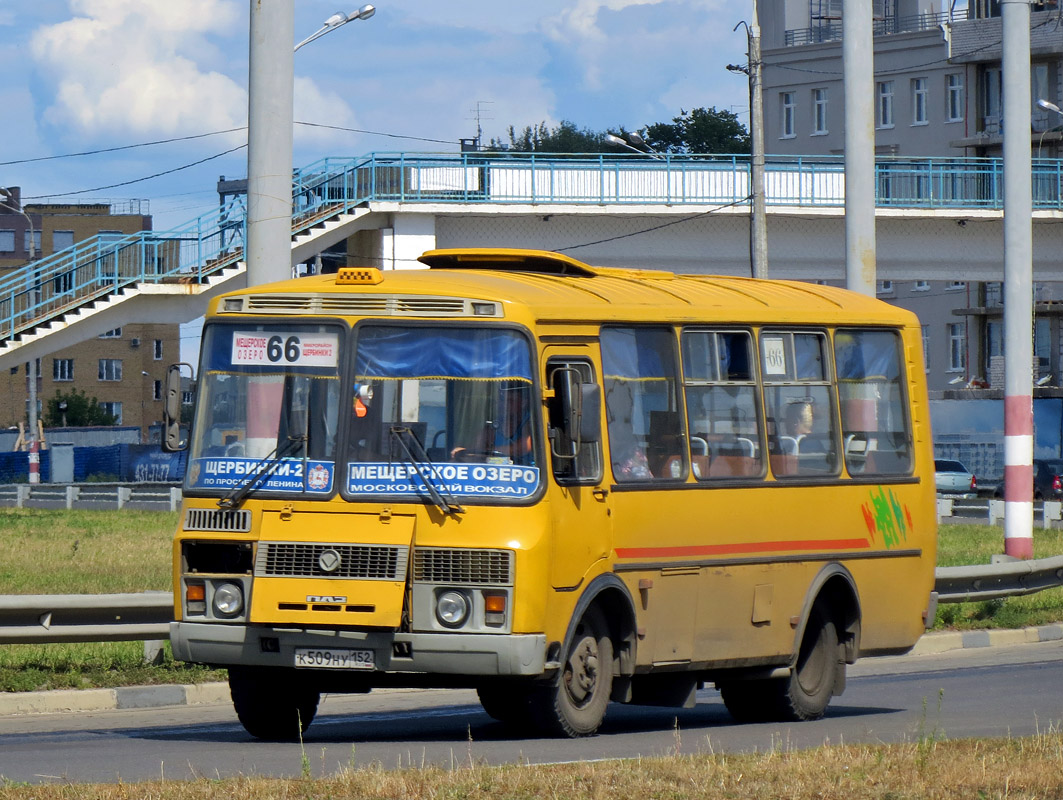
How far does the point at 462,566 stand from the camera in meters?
10.3

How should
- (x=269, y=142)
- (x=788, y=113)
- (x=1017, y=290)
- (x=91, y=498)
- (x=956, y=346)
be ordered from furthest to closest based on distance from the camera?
(x=788, y=113)
(x=956, y=346)
(x=91, y=498)
(x=1017, y=290)
(x=269, y=142)

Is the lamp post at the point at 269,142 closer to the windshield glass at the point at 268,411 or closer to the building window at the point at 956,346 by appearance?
the windshield glass at the point at 268,411

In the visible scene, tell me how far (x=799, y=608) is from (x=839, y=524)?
0.72 metres

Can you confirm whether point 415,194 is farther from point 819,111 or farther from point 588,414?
point 819,111

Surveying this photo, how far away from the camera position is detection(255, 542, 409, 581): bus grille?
10.3m

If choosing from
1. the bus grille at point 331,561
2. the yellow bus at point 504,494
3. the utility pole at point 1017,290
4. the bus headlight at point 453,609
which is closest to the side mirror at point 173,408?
the yellow bus at point 504,494

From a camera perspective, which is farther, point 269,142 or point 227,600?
point 269,142

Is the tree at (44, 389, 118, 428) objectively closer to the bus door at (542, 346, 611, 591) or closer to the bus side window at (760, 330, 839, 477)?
the bus side window at (760, 330, 839, 477)

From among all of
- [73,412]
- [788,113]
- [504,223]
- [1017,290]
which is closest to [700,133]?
[788,113]

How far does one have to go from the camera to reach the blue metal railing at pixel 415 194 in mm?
38062

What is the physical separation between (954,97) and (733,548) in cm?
7326

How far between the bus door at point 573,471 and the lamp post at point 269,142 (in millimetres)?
4300

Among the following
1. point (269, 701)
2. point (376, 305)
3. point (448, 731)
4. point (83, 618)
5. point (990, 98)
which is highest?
point (990, 98)

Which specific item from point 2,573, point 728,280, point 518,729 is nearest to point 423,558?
point 518,729
